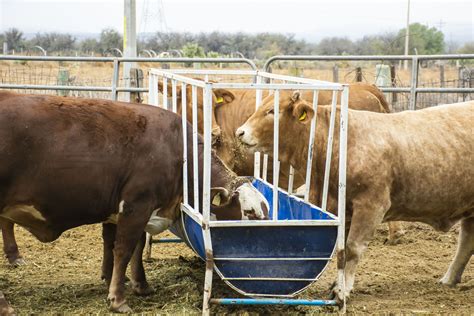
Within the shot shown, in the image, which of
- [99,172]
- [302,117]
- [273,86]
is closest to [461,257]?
[302,117]

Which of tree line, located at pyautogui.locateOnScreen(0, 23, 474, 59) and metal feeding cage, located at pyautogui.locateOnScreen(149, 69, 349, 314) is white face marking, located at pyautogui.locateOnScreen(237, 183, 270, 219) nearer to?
metal feeding cage, located at pyautogui.locateOnScreen(149, 69, 349, 314)

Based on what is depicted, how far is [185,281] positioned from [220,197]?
1000 millimetres

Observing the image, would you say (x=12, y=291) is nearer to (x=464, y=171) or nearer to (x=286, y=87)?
(x=286, y=87)

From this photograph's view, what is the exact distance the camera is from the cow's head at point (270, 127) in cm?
614

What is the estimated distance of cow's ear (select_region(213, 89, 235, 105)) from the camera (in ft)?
26.3

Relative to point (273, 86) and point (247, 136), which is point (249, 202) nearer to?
point (247, 136)

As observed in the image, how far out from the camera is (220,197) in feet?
18.6

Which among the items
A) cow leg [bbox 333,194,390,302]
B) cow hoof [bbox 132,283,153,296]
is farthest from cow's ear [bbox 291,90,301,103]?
cow hoof [bbox 132,283,153,296]

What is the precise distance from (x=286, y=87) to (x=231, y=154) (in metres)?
2.51

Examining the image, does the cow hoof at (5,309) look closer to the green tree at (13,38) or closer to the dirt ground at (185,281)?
the dirt ground at (185,281)

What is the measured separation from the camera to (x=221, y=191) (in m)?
5.63

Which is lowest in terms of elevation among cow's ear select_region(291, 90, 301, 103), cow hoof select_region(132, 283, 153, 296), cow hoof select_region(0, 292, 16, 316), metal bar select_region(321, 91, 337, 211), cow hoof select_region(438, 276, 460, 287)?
cow hoof select_region(438, 276, 460, 287)

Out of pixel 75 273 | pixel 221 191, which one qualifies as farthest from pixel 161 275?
pixel 221 191

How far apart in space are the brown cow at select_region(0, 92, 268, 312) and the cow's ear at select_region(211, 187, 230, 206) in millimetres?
10
